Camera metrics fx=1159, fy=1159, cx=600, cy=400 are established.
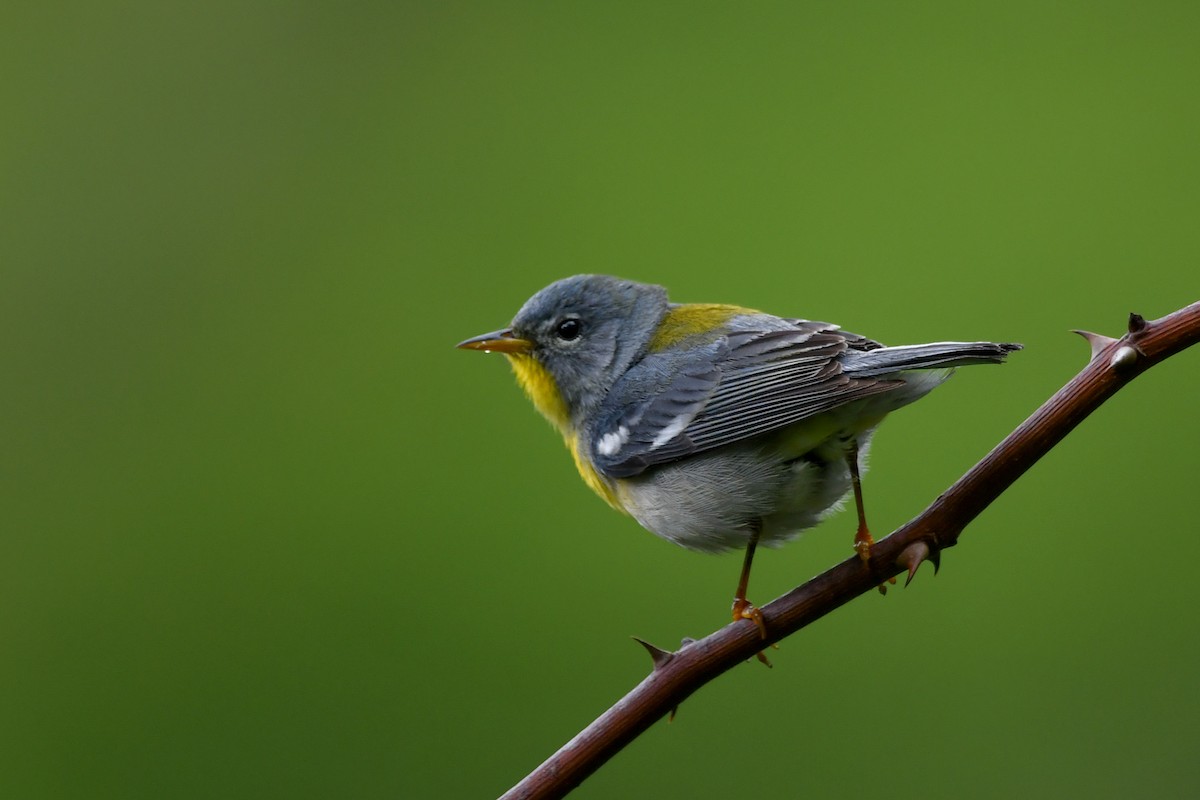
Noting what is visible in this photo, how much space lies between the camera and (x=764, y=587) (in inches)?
162

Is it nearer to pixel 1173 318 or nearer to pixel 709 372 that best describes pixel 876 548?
pixel 1173 318

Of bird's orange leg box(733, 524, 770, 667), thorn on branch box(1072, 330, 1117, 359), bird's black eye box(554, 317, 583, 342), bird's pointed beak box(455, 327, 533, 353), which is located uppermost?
bird's pointed beak box(455, 327, 533, 353)

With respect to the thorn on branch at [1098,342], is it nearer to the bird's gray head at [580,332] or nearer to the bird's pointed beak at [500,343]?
the bird's gray head at [580,332]

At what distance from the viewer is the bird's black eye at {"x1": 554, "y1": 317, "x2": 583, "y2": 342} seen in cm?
361

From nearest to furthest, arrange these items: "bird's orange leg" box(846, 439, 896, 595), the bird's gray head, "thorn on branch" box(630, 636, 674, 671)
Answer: "thorn on branch" box(630, 636, 674, 671)
"bird's orange leg" box(846, 439, 896, 595)
the bird's gray head

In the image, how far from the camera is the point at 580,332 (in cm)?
362

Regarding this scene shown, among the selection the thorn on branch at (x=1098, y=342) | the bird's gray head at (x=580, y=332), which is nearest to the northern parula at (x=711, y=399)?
the bird's gray head at (x=580, y=332)

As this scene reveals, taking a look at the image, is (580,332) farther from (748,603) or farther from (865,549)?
(865,549)

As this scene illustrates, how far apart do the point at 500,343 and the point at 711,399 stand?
753mm

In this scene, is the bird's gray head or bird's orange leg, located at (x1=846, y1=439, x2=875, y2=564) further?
the bird's gray head

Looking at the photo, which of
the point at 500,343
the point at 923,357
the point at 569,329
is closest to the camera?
the point at 923,357

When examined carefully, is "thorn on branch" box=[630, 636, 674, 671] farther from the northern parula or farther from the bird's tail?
the bird's tail

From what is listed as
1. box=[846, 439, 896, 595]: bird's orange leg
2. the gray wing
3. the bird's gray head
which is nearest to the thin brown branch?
box=[846, 439, 896, 595]: bird's orange leg

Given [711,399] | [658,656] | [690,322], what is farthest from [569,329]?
[658,656]
